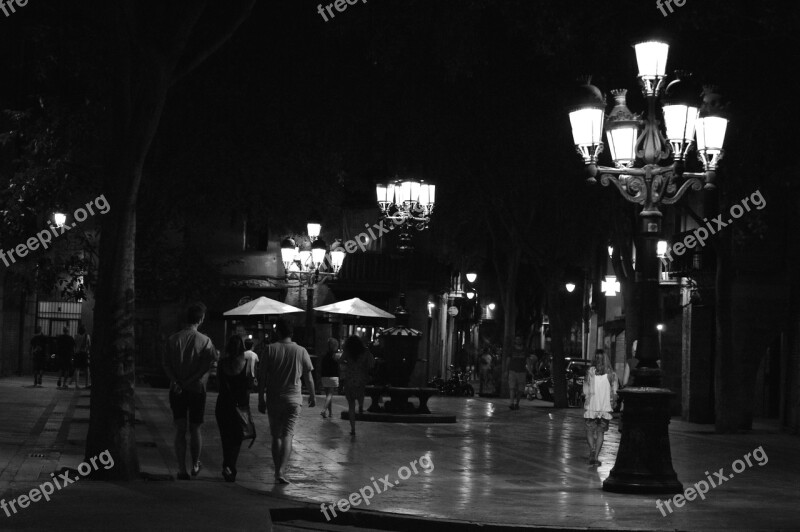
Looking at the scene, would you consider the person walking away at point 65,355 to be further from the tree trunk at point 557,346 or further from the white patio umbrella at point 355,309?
the tree trunk at point 557,346

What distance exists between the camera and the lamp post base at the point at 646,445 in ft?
44.0

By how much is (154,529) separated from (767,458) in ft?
42.5

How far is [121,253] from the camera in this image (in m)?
12.8

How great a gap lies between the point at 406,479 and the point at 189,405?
3.04 m

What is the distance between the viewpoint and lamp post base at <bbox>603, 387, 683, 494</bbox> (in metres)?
13.4

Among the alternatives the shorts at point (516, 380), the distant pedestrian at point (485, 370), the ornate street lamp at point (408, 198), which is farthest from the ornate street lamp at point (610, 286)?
the ornate street lamp at point (408, 198)

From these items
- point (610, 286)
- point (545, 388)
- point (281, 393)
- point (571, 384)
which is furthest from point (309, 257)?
point (610, 286)

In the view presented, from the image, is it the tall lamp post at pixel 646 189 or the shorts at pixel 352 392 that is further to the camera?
the shorts at pixel 352 392

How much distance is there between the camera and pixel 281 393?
13359mm

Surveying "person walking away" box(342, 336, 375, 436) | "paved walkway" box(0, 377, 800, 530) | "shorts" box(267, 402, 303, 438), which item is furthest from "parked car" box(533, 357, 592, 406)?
"shorts" box(267, 402, 303, 438)

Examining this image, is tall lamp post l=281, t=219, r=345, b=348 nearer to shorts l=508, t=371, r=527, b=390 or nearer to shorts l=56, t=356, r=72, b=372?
shorts l=508, t=371, r=527, b=390

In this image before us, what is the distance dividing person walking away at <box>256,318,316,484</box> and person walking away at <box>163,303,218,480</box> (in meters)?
0.79

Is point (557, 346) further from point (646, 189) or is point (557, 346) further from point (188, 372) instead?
point (188, 372)

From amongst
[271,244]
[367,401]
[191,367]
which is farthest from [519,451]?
[271,244]
